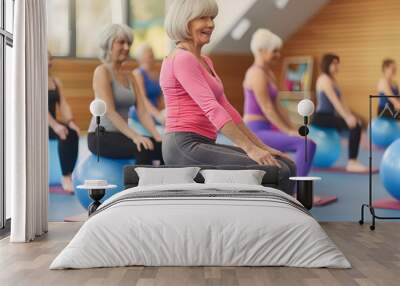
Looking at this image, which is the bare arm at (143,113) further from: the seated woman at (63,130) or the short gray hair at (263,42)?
the short gray hair at (263,42)

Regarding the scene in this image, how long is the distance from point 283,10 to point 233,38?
0.68m

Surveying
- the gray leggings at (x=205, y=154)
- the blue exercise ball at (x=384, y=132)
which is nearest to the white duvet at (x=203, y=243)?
the gray leggings at (x=205, y=154)

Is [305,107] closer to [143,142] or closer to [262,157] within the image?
[262,157]

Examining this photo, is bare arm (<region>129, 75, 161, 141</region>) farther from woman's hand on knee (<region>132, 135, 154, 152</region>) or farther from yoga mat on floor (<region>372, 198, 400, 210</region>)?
yoga mat on floor (<region>372, 198, 400, 210</region>)

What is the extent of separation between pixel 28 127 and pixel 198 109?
6.23ft

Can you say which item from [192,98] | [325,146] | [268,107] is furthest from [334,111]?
[192,98]

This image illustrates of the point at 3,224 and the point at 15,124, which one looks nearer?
the point at 15,124

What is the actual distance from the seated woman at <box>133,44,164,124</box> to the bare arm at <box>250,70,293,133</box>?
43.9 inches

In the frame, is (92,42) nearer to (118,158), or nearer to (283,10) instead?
(118,158)

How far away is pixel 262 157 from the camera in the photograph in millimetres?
7344

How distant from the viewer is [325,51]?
7570 millimetres

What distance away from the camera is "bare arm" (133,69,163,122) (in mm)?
7473

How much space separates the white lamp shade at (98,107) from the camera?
7363 millimetres

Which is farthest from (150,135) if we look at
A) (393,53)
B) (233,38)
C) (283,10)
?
(393,53)
